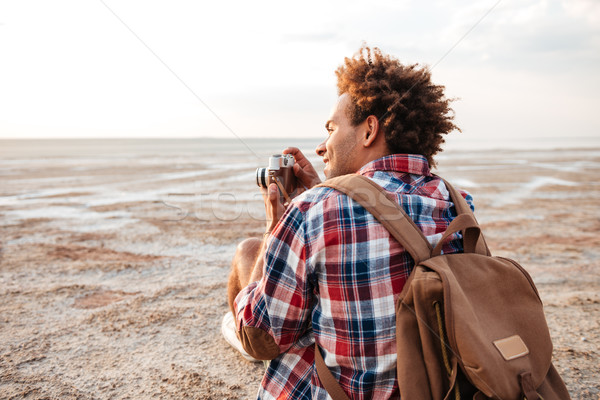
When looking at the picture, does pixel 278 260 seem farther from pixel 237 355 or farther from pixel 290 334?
pixel 237 355

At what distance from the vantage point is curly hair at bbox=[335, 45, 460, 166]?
1964 mm

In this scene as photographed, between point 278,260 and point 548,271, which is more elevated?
point 278,260

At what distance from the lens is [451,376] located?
4.72 ft

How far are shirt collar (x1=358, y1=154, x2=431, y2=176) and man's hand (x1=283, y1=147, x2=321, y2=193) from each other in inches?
29.3

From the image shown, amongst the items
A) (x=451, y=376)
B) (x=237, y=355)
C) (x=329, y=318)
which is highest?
(x=329, y=318)

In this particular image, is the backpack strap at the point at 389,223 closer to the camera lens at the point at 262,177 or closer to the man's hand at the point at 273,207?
the man's hand at the point at 273,207

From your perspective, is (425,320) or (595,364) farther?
(595,364)

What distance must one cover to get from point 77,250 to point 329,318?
17.8ft

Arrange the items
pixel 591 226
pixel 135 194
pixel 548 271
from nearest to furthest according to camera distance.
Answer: pixel 548 271 → pixel 591 226 → pixel 135 194

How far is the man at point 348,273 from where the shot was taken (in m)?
1.56

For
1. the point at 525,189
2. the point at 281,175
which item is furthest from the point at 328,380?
the point at 525,189

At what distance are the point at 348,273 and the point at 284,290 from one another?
251mm

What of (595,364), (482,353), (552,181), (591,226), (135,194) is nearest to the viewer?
(482,353)

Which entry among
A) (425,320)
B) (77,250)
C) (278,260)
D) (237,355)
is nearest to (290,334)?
(278,260)
